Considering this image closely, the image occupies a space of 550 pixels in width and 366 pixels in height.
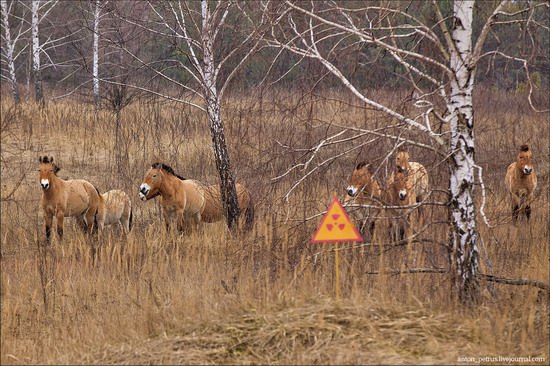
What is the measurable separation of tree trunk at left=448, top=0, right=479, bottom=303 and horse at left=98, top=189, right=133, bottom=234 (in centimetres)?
817

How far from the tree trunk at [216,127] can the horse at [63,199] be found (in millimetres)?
2807

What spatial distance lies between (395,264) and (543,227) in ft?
12.3

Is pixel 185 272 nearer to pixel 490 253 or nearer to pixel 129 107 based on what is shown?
pixel 490 253

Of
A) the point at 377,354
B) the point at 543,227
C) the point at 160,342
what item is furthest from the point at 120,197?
the point at 377,354

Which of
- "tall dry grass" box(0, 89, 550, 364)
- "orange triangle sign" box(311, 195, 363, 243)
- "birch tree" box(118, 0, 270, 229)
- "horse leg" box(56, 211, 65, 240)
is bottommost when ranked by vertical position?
"tall dry grass" box(0, 89, 550, 364)

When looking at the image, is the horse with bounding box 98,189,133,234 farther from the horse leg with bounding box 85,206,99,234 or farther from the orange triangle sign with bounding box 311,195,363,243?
the orange triangle sign with bounding box 311,195,363,243

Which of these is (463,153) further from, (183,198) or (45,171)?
(45,171)

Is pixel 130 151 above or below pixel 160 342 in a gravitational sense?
above

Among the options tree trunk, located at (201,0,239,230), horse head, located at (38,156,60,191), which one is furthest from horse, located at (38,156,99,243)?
tree trunk, located at (201,0,239,230)

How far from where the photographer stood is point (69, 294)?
33.8 feet

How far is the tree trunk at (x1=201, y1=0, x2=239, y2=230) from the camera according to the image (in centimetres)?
1262

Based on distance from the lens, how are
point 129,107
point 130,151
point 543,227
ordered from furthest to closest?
point 129,107
point 130,151
point 543,227

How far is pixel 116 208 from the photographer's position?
15.3 meters

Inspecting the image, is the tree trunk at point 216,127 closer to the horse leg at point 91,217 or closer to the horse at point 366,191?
the horse at point 366,191
